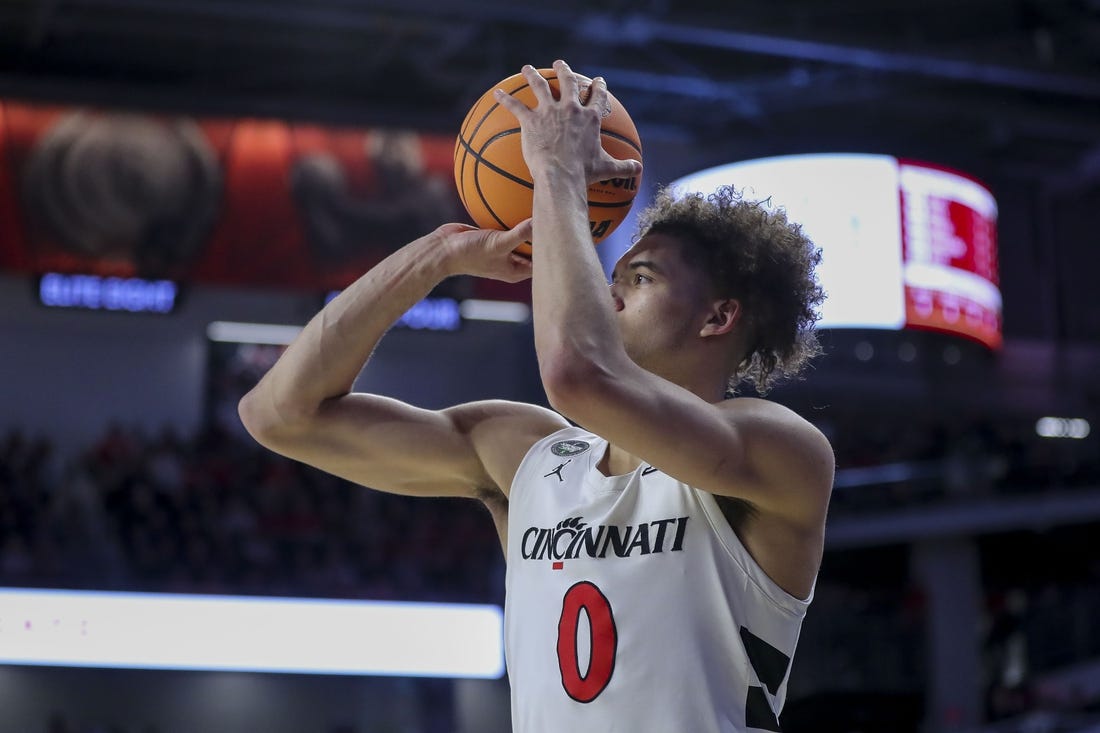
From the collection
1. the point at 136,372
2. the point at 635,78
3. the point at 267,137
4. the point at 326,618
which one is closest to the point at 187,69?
the point at 267,137

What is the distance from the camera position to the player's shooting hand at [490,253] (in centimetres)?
238

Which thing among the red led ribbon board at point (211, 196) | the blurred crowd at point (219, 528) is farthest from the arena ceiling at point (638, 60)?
the blurred crowd at point (219, 528)

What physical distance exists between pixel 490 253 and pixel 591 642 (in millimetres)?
749

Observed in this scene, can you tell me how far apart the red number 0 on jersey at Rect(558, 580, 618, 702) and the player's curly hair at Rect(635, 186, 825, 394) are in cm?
62

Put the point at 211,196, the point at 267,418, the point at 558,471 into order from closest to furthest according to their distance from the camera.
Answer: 1. the point at 558,471
2. the point at 267,418
3. the point at 211,196

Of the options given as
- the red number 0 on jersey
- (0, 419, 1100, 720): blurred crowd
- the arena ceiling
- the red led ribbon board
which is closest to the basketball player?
the red number 0 on jersey

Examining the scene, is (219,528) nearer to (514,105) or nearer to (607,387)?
(514,105)

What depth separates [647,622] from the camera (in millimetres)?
2148

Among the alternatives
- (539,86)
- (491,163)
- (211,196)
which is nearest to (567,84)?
(539,86)

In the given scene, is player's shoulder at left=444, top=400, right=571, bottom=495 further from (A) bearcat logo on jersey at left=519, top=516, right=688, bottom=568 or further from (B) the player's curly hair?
(B) the player's curly hair

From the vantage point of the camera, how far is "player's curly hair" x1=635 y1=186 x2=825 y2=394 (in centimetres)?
249

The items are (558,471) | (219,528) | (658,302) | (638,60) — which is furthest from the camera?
(638,60)

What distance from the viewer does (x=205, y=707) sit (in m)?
11.4

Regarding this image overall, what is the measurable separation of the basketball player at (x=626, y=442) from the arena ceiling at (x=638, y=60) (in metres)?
8.75
